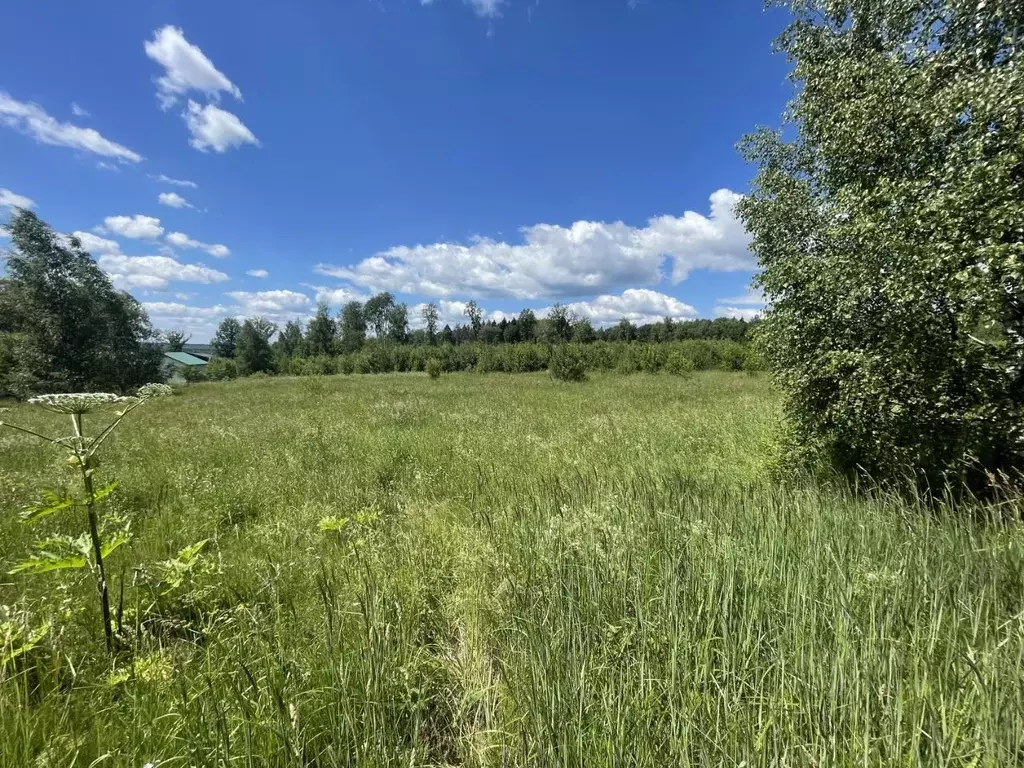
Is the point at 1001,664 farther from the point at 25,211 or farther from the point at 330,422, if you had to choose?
the point at 25,211

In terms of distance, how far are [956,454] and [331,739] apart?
19.7 feet

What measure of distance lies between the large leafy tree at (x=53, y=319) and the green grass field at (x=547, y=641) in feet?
117

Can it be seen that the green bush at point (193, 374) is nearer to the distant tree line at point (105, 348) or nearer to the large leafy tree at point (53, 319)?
the distant tree line at point (105, 348)

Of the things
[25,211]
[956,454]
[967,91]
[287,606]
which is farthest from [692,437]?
[25,211]

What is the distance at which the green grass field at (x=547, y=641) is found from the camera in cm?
162

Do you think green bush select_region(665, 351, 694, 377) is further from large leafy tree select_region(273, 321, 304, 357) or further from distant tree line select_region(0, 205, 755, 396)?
large leafy tree select_region(273, 321, 304, 357)

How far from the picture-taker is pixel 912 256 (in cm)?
380

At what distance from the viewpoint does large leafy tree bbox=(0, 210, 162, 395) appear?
27500 millimetres

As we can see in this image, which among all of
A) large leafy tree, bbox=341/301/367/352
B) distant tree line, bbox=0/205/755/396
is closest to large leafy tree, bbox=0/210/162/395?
distant tree line, bbox=0/205/755/396

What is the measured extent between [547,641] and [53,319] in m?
42.2

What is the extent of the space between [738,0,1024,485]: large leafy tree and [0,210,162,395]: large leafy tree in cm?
4100

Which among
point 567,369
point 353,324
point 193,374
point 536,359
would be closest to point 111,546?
point 567,369

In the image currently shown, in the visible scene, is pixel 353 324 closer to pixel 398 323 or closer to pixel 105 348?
pixel 398 323

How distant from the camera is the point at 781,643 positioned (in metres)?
1.96
